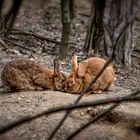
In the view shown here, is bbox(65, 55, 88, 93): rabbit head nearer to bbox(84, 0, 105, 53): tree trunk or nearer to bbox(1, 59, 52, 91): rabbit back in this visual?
bbox(1, 59, 52, 91): rabbit back

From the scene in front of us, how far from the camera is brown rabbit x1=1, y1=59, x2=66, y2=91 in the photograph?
21.8 ft

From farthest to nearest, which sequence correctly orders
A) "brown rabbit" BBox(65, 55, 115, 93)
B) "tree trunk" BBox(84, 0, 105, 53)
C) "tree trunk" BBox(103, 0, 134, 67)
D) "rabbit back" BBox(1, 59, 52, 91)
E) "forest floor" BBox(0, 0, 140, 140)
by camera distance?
"tree trunk" BBox(84, 0, 105, 53) → "tree trunk" BBox(103, 0, 134, 67) → "brown rabbit" BBox(65, 55, 115, 93) → "rabbit back" BBox(1, 59, 52, 91) → "forest floor" BBox(0, 0, 140, 140)

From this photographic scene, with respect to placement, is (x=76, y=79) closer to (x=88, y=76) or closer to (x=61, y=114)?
(x=88, y=76)

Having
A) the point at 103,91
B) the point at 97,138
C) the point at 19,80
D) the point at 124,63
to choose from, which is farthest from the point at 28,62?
the point at 124,63

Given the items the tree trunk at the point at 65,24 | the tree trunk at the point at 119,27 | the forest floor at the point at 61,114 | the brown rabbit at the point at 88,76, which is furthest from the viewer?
the tree trunk at the point at 119,27

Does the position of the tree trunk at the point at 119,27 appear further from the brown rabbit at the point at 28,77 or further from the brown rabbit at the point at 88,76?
the brown rabbit at the point at 28,77

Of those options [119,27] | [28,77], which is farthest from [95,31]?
[28,77]

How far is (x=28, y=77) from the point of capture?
6738mm

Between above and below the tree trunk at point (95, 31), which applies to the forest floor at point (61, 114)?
below

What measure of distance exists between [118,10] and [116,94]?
10.6 ft

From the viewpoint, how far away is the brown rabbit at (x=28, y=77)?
6641mm

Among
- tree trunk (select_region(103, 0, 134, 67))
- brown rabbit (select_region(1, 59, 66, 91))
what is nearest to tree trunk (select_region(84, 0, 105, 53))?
tree trunk (select_region(103, 0, 134, 67))

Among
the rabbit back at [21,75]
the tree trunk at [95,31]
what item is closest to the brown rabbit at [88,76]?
the rabbit back at [21,75]

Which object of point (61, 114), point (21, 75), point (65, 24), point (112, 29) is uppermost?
point (65, 24)
